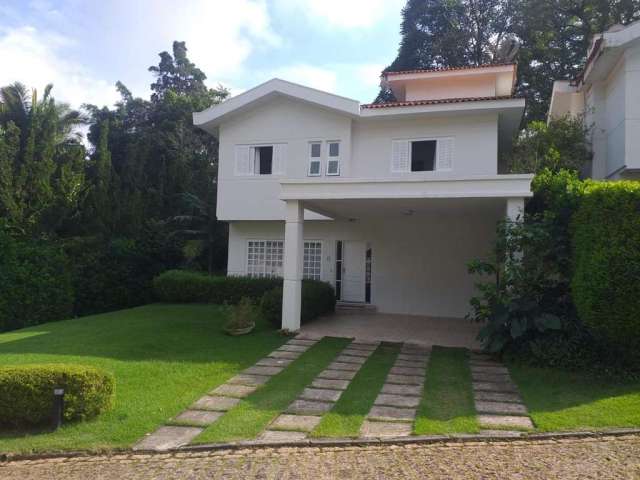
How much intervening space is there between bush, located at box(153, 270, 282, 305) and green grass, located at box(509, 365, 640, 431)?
9.21m

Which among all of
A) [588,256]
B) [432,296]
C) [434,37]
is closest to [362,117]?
[432,296]

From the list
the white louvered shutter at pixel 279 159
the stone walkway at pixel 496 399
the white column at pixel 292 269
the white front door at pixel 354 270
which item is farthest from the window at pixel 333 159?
the stone walkway at pixel 496 399

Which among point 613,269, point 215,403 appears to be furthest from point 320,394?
point 613,269

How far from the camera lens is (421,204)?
11.6m

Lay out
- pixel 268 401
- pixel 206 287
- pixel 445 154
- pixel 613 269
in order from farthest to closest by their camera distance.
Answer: pixel 206 287 < pixel 445 154 < pixel 613 269 < pixel 268 401

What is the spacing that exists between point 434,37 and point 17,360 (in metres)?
27.2

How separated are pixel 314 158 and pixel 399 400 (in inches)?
410

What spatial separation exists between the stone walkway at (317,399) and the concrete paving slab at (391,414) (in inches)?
24.5

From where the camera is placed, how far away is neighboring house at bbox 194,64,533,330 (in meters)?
14.8

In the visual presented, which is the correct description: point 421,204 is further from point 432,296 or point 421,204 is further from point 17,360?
point 17,360

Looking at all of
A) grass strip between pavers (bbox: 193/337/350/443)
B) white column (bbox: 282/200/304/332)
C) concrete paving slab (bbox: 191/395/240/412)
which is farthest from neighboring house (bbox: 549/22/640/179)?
concrete paving slab (bbox: 191/395/240/412)

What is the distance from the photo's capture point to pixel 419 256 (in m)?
15.6

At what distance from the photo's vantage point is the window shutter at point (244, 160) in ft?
54.5

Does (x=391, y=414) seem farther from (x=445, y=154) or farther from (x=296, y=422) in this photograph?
(x=445, y=154)
